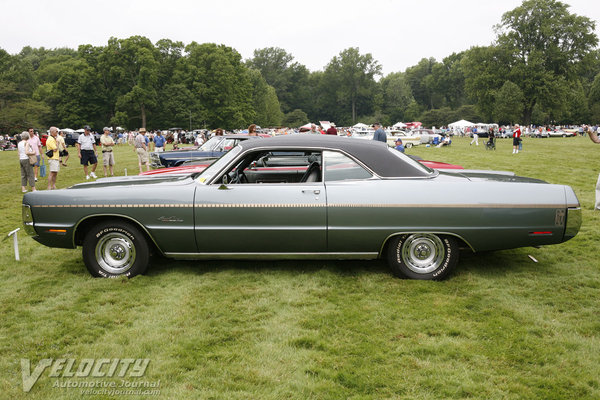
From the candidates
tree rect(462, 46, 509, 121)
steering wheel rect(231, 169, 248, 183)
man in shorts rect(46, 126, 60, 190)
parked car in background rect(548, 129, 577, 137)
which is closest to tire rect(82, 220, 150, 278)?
steering wheel rect(231, 169, 248, 183)

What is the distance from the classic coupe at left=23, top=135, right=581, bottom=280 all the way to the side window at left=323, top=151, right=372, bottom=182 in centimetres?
1

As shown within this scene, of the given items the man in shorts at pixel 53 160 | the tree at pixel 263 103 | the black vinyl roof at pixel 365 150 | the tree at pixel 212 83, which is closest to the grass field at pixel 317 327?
the black vinyl roof at pixel 365 150

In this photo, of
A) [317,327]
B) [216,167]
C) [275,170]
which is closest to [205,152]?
[275,170]

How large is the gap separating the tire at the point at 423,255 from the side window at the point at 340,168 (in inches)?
31.1

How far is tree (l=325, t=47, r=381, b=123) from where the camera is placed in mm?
129000

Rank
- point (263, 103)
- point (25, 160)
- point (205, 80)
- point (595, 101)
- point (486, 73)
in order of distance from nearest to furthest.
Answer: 1. point (25, 160)
2. point (486, 73)
3. point (205, 80)
4. point (595, 101)
5. point (263, 103)

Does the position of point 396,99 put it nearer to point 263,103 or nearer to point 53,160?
point 263,103

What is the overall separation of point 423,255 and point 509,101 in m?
62.0

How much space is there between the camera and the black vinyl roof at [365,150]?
16.0 ft

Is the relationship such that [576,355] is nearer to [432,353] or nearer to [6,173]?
[432,353]

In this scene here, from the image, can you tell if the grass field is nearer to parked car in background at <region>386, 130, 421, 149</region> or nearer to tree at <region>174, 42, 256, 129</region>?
parked car in background at <region>386, 130, 421, 149</region>

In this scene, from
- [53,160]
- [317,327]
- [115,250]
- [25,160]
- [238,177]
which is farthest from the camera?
[25,160]

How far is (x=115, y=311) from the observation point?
411 centimetres

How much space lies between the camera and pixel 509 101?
59344mm
